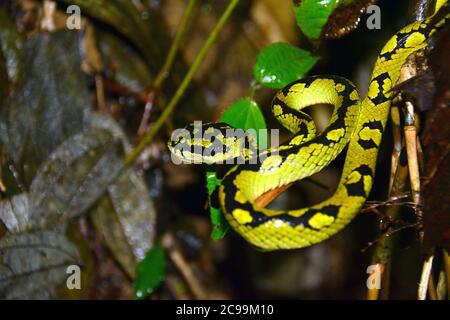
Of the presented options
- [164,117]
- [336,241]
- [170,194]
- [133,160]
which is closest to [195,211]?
[170,194]

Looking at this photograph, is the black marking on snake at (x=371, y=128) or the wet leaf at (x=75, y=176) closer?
the black marking on snake at (x=371, y=128)

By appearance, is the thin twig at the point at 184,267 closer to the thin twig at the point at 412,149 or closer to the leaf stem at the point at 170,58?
the leaf stem at the point at 170,58

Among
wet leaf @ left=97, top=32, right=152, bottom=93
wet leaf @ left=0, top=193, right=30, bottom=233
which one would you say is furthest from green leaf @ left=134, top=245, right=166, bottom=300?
wet leaf @ left=97, top=32, right=152, bottom=93

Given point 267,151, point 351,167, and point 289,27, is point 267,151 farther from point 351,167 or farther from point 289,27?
point 289,27

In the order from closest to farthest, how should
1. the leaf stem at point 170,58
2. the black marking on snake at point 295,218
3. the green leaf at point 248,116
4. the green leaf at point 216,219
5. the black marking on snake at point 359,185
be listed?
the black marking on snake at point 295,218, the black marking on snake at point 359,185, the green leaf at point 216,219, the green leaf at point 248,116, the leaf stem at point 170,58

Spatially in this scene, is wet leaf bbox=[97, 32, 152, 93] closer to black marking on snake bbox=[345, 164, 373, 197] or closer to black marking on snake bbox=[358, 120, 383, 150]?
black marking on snake bbox=[358, 120, 383, 150]

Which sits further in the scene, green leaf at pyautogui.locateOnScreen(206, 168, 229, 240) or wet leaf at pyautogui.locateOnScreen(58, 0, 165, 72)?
wet leaf at pyautogui.locateOnScreen(58, 0, 165, 72)

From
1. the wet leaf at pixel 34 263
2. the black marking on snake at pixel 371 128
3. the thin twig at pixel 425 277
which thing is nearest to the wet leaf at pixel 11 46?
the wet leaf at pixel 34 263
